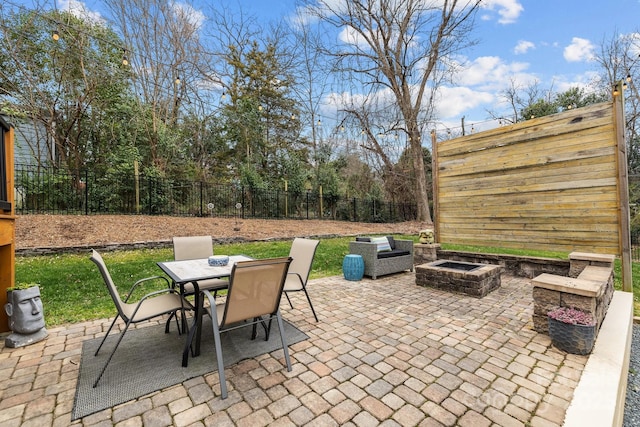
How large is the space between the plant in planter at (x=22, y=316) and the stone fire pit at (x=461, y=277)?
452 cm

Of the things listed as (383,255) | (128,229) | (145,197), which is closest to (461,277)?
(383,255)

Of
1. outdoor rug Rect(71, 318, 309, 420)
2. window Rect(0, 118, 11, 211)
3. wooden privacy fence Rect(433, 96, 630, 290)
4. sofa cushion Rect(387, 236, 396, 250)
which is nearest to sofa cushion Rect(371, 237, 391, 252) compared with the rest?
sofa cushion Rect(387, 236, 396, 250)

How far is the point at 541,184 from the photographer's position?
14.3ft

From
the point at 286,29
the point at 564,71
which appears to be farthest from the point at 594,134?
the point at 286,29

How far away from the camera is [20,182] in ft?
25.2

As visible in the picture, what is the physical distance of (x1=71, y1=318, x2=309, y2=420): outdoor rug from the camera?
6.00 ft

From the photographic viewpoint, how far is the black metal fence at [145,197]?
7934 mm

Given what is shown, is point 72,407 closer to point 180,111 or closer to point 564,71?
point 180,111

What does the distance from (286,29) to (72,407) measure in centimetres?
1581

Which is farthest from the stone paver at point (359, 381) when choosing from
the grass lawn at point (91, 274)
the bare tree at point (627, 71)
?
the bare tree at point (627, 71)

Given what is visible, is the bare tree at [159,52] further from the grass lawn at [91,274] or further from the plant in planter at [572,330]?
the plant in planter at [572,330]

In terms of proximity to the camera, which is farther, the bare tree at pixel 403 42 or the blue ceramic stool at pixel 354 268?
the bare tree at pixel 403 42

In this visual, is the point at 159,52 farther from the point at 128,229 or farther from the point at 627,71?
the point at 627,71

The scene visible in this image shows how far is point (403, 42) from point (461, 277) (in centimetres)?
1115
